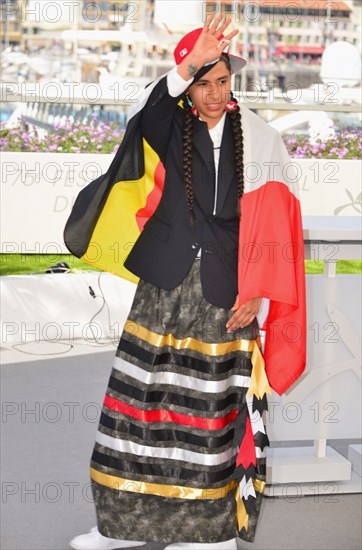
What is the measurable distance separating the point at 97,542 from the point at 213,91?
57.5 inches

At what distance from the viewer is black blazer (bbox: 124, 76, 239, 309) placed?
3264 millimetres

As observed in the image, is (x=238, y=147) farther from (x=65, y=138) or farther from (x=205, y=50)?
(x=65, y=138)

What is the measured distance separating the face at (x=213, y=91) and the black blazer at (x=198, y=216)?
0.07 metres

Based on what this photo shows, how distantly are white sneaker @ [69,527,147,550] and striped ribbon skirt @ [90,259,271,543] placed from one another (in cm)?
9

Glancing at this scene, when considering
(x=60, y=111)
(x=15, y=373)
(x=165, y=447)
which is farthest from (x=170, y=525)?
(x=60, y=111)

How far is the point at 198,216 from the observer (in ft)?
10.8

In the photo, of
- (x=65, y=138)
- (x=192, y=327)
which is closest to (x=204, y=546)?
(x=192, y=327)

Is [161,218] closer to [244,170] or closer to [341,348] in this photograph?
[244,170]

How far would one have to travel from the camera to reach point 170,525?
336 cm

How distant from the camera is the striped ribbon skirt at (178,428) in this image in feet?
10.9

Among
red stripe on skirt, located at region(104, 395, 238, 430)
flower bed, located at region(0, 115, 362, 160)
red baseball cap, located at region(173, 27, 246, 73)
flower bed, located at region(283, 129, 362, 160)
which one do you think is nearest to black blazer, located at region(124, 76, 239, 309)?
red baseball cap, located at region(173, 27, 246, 73)

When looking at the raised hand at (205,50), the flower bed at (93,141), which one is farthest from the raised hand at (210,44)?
the flower bed at (93,141)

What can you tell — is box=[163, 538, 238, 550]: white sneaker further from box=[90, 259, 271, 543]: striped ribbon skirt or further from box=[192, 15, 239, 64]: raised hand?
box=[192, 15, 239, 64]: raised hand

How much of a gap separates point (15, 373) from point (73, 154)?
7.41 feet
